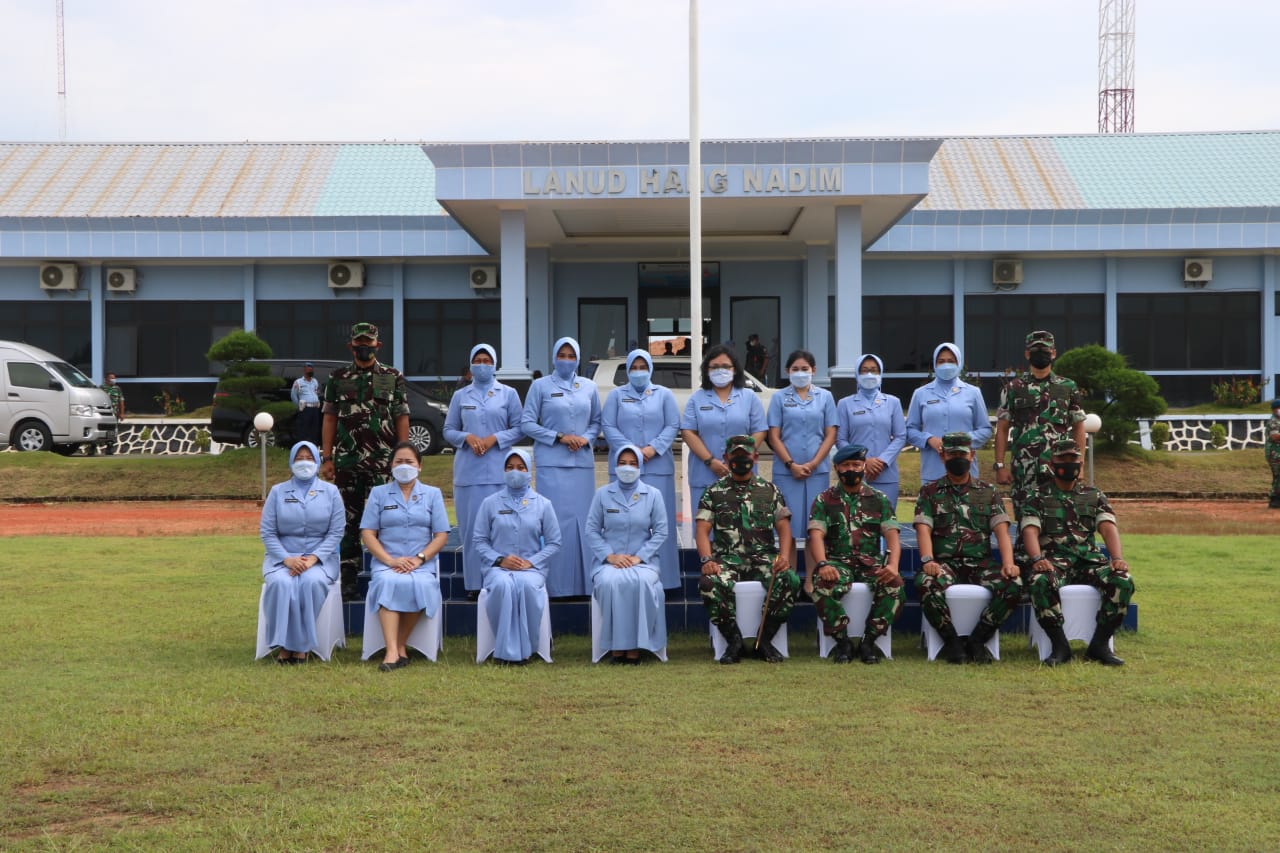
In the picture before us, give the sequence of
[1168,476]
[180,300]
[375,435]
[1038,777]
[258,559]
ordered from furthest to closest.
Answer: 1. [180,300]
2. [1168,476]
3. [258,559]
4. [375,435]
5. [1038,777]

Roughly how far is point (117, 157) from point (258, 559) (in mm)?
20117

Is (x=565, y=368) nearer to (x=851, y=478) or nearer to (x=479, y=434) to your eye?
(x=479, y=434)

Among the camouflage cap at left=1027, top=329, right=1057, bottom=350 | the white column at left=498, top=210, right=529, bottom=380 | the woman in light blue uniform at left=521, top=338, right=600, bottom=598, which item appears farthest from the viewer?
the white column at left=498, top=210, right=529, bottom=380

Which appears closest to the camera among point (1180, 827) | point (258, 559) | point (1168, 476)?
point (1180, 827)

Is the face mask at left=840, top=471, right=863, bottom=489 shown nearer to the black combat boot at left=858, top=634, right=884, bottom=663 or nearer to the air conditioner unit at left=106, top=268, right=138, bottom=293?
the black combat boot at left=858, top=634, right=884, bottom=663

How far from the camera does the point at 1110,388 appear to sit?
19.2 m

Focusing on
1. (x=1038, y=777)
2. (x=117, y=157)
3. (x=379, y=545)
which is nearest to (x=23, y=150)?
(x=117, y=157)

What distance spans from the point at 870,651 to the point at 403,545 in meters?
2.82

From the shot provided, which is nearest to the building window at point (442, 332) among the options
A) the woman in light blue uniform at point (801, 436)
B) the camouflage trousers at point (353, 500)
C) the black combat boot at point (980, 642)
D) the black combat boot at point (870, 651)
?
the camouflage trousers at point (353, 500)

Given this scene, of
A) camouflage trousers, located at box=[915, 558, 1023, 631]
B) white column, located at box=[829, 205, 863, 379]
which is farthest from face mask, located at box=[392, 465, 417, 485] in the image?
white column, located at box=[829, 205, 863, 379]

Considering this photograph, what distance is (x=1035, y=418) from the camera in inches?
325

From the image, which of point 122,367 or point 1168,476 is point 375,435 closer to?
point 1168,476

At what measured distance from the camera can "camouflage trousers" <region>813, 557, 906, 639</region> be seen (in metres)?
7.33

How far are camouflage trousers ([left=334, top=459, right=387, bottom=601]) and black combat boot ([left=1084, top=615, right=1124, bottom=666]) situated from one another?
451cm
